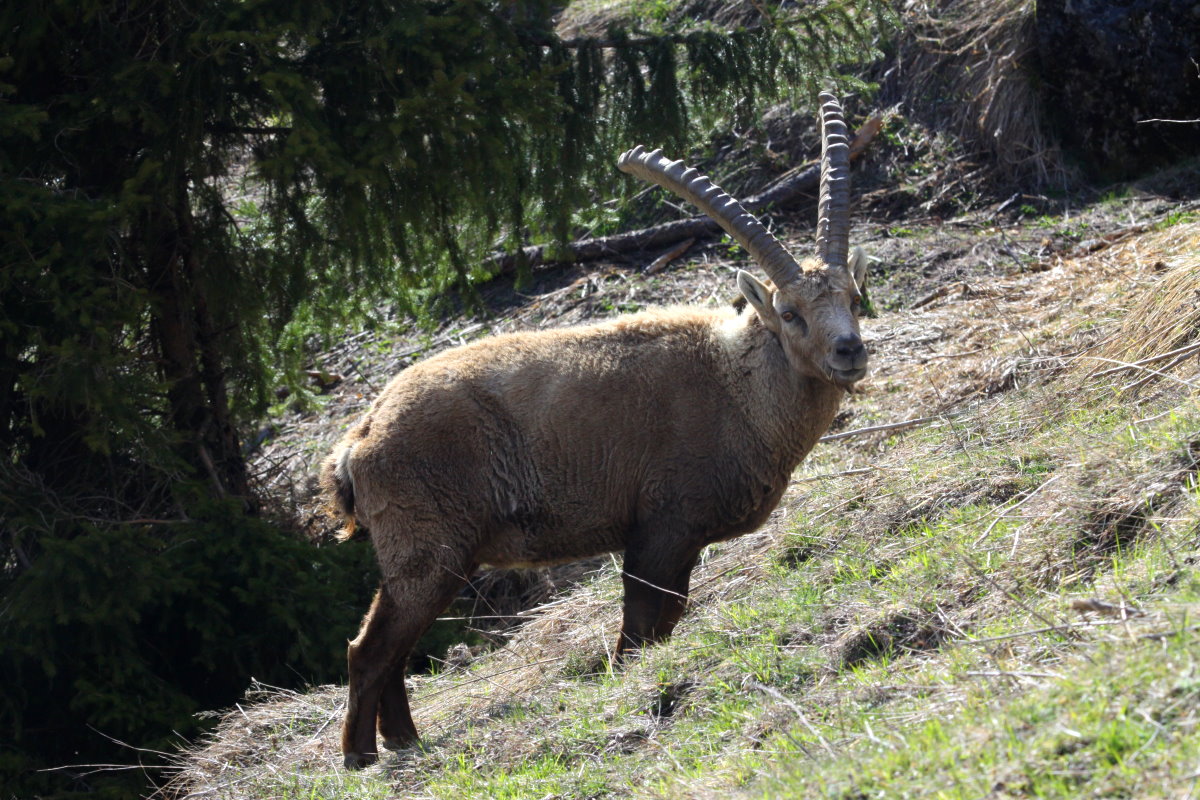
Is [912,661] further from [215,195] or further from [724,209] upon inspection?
[215,195]

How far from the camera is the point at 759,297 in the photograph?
7.09 metres

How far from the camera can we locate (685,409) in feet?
22.8

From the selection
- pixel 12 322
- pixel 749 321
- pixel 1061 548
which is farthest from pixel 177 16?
pixel 1061 548

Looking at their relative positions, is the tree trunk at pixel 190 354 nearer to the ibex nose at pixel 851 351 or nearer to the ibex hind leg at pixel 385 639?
the ibex hind leg at pixel 385 639

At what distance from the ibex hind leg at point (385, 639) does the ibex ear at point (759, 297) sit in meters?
2.37

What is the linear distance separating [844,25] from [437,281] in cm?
381

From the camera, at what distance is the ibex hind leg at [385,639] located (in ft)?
21.4

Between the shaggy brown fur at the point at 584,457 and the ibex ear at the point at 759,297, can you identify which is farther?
the ibex ear at the point at 759,297

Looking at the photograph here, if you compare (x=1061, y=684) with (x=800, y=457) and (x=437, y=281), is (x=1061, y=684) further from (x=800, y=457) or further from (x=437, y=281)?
(x=437, y=281)

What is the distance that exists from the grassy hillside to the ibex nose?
38.9 inches

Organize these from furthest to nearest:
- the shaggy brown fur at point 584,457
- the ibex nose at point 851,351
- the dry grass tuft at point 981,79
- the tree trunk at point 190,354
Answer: the dry grass tuft at point 981,79
the tree trunk at point 190,354
the shaggy brown fur at point 584,457
the ibex nose at point 851,351

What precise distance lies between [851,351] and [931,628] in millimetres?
1920

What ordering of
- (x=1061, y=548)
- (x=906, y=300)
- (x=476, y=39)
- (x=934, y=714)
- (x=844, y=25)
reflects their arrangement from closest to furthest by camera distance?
(x=934, y=714) < (x=1061, y=548) < (x=476, y=39) < (x=844, y=25) < (x=906, y=300)

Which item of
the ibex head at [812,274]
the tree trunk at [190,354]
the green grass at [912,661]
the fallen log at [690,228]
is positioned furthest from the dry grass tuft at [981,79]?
the tree trunk at [190,354]
